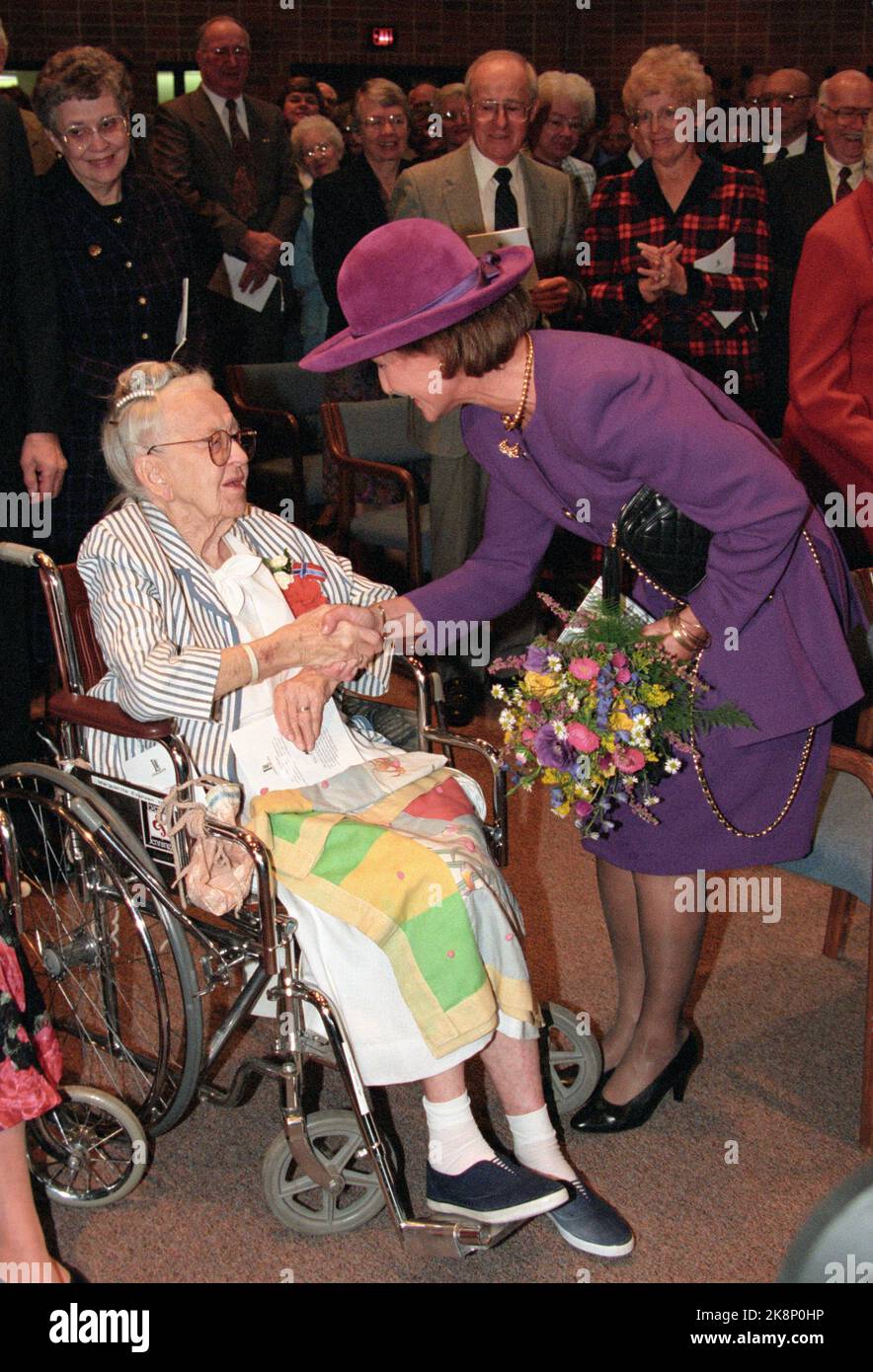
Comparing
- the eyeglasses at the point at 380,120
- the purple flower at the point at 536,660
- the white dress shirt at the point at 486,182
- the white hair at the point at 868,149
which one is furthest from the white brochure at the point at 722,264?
the purple flower at the point at 536,660

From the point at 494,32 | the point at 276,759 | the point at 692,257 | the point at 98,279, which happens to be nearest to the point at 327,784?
the point at 276,759

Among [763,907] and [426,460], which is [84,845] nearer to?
[763,907]

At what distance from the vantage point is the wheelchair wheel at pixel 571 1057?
2.38 meters

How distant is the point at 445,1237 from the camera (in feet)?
6.55

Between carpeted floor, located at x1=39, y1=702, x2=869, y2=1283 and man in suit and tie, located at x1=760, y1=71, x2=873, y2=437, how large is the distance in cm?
243

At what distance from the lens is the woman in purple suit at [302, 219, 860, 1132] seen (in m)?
2.05

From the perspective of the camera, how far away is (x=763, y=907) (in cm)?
324

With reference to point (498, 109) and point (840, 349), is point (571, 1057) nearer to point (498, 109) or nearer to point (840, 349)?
point (840, 349)

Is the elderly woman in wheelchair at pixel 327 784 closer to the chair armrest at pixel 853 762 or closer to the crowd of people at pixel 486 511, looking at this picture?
the crowd of people at pixel 486 511

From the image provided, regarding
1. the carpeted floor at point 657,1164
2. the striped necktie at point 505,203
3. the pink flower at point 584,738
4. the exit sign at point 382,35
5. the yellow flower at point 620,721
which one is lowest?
the carpeted floor at point 657,1164

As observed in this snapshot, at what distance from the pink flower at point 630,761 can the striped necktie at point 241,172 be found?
3.64m

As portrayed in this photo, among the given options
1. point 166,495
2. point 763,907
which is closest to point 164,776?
point 166,495

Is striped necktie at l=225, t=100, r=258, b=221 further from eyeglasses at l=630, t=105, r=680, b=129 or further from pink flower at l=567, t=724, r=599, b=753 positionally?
pink flower at l=567, t=724, r=599, b=753

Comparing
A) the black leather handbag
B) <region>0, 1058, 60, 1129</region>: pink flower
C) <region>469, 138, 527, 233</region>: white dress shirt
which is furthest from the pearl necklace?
<region>469, 138, 527, 233</region>: white dress shirt
